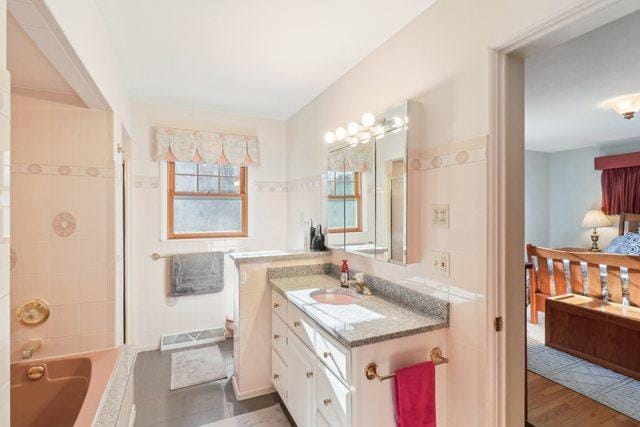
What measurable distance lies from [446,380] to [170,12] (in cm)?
238

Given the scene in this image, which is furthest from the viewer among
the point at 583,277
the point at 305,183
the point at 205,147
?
the point at 205,147

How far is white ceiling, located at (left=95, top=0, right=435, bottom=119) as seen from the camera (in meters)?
1.67

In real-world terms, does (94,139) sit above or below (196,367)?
above

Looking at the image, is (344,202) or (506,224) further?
(344,202)

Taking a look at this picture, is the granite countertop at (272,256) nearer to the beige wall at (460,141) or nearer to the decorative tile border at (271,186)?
the beige wall at (460,141)

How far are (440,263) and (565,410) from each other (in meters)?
1.63

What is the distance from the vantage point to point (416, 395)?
4.55ft

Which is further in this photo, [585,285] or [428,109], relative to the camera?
[585,285]

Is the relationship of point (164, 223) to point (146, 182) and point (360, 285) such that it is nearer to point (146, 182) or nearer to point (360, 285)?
Result: point (146, 182)

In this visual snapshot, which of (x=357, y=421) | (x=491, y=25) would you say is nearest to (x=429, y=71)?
(x=491, y=25)

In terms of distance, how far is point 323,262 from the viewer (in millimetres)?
2643

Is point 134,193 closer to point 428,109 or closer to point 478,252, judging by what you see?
point 428,109

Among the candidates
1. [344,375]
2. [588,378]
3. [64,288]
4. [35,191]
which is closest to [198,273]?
[64,288]

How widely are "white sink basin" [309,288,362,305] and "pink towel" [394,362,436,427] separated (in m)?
0.71
